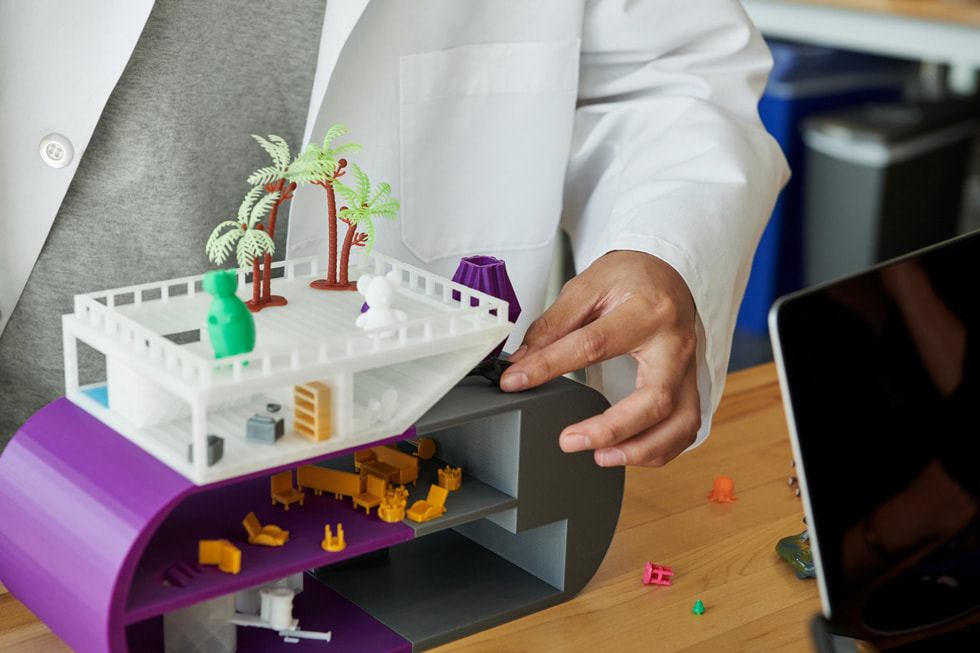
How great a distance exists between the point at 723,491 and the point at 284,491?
40cm

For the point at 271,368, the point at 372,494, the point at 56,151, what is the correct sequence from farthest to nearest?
the point at 56,151
the point at 372,494
the point at 271,368

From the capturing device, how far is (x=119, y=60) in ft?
2.76

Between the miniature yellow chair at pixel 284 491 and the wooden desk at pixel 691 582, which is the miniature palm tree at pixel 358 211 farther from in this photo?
the wooden desk at pixel 691 582

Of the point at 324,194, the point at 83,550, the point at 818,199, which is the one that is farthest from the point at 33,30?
the point at 818,199

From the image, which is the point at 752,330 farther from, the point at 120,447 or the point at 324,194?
the point at 120,447

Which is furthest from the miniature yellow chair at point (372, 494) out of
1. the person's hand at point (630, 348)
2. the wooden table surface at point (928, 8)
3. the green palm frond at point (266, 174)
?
the wooden table surface at point (928, 8)

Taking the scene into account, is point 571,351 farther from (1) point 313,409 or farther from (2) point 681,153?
(2) point 681,153

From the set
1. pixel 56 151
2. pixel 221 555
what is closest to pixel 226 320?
pixel 221 555

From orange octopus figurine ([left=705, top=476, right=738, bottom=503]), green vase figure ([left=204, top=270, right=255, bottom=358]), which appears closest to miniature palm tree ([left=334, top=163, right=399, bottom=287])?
green vase figure ([left=204, top=270, right=255, bottom=358])

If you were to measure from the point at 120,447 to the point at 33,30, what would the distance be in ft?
1.37

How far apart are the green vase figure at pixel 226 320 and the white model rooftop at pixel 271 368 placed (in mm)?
13

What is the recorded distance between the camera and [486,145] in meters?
1.05

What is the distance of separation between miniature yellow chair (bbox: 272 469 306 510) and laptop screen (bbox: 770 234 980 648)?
330 mm

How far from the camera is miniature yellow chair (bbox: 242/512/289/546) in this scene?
64 cm
